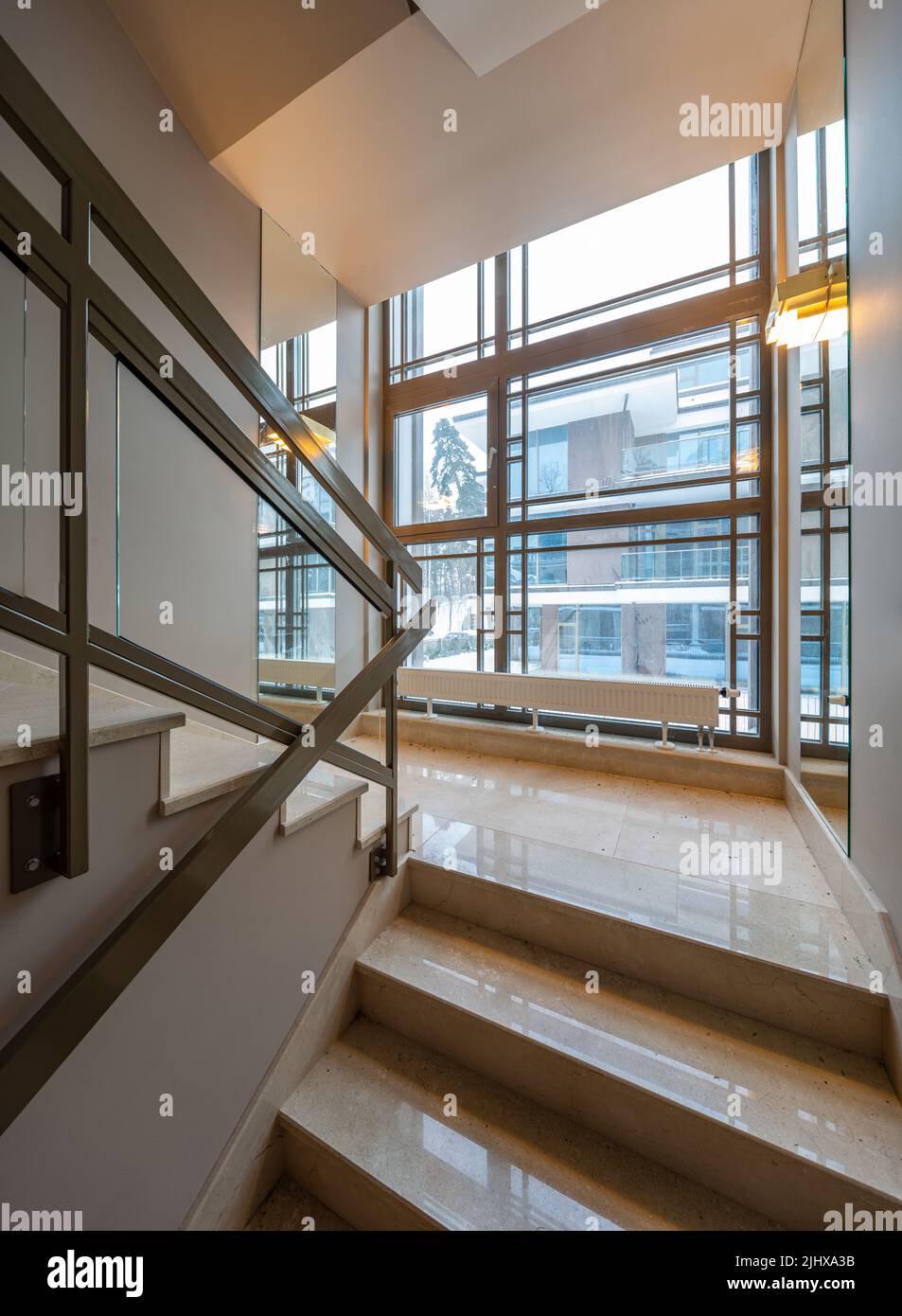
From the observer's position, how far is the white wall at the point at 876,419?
49.9 inches

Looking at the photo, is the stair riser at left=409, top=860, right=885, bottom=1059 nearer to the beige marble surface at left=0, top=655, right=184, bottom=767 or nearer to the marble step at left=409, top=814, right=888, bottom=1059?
the marble step at left=409, top=814, right=888, bottom=1059

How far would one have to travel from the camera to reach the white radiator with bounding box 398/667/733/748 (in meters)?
3.21

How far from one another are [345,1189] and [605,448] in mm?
3987

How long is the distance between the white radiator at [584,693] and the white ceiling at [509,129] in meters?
2.97

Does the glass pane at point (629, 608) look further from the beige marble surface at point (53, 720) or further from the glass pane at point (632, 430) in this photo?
the beige marble surface at point (53, 720)

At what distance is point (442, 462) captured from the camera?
175 inches

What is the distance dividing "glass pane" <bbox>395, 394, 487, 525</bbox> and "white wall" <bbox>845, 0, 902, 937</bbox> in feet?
9.29

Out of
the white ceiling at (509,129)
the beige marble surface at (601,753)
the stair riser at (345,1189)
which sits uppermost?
the white ceiling at (509,129)

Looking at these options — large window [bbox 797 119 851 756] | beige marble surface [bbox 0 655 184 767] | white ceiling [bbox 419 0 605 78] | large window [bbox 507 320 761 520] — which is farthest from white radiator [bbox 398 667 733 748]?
white ceiling [bbox 419 0 605 78]

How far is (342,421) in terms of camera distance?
4.21m

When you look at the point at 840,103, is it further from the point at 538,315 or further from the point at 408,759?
the point at 408,759

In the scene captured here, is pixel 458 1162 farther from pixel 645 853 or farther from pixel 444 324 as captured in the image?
pixel 444 324

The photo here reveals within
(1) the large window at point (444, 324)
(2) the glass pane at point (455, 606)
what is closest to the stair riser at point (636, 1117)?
(2) the glass pane at point (455, 606)
